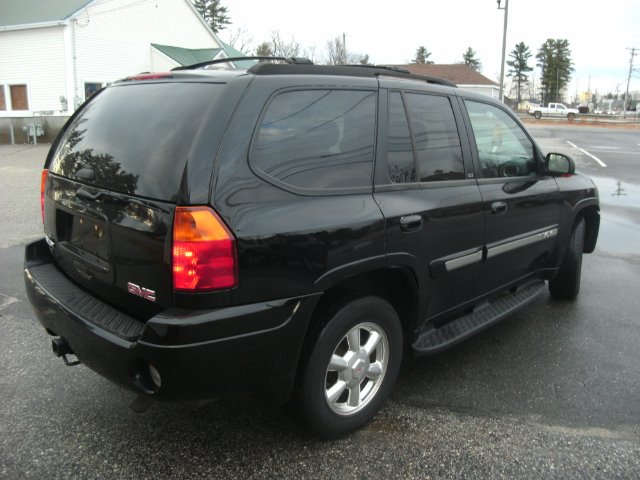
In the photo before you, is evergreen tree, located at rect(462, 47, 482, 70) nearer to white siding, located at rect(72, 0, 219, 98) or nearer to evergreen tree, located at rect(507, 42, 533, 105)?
evergreen tree, located at rect(507, 42, 533, 105)

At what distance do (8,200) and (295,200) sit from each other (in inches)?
351

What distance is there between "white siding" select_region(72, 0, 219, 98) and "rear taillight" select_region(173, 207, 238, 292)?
2179 centimetres

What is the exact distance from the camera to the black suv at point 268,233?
223 centimetres

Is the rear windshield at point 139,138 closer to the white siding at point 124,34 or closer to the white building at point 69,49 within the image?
the white building at point 69,49

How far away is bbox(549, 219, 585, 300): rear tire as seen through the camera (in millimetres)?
4676

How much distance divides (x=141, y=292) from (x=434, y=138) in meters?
1.88

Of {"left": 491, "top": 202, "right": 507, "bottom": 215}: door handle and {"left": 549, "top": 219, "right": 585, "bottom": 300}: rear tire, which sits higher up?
{"left": 491, "top": 202, "right": 507, "bottom": 215}: door handle

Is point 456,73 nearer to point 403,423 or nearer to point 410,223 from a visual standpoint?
point 410,223

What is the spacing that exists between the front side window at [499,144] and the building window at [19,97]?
2327cm

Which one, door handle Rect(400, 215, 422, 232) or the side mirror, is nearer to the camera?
door handle Rect(400, 215, 422, 232)

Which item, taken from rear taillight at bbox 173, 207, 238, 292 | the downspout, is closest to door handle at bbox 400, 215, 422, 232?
rear taillight at bbox 173, 207, 238, 292

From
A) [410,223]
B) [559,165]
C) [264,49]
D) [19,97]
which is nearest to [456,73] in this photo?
[264,49]

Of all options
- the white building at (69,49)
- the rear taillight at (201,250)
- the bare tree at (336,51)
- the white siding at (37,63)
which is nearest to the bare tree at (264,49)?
the bare tree at (336,51)

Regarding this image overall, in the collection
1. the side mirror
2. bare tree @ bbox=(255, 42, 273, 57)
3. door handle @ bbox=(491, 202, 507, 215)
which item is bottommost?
door handle @ bbox=(491, 202, 507, 215)
